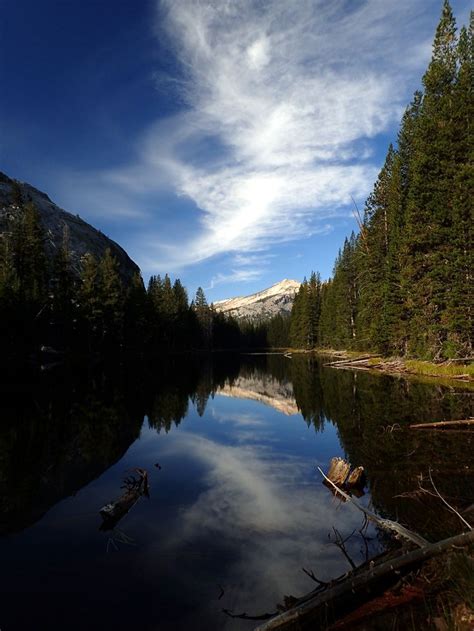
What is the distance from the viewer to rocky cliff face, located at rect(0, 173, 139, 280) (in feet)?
367

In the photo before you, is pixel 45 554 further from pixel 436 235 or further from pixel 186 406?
pixel 436 235

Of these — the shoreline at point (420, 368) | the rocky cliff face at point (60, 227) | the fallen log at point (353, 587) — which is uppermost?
the rocky cliff face at point (60, 227)

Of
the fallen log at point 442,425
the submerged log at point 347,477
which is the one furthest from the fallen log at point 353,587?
the fallen log at point 442,425

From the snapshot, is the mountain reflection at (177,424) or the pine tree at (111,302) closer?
the mountain reflection at (177,424)

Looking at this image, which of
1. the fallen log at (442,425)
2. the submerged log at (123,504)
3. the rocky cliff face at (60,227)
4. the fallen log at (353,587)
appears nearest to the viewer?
the fallen log at (353,587)

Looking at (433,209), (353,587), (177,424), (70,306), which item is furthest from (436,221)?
(70,306)

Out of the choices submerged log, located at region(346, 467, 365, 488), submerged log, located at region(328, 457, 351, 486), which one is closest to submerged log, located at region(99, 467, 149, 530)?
submerged log, located at region(328, 457, 351, 486)

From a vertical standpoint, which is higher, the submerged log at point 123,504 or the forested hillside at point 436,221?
the forested hillside at point 436,221

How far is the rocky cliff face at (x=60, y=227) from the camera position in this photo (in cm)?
11180

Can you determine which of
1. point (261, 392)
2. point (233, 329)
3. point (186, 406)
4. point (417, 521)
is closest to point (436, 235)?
point (261, 392)

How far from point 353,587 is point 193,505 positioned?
571cm

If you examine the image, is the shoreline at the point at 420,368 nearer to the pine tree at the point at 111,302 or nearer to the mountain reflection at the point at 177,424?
the mountain reflection at the point at 177,424

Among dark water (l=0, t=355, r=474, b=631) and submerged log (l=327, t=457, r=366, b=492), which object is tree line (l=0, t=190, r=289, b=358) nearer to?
dark water (l=0, t=355, r=474, b=631)

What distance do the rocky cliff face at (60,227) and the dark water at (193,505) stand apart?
3734 inches
